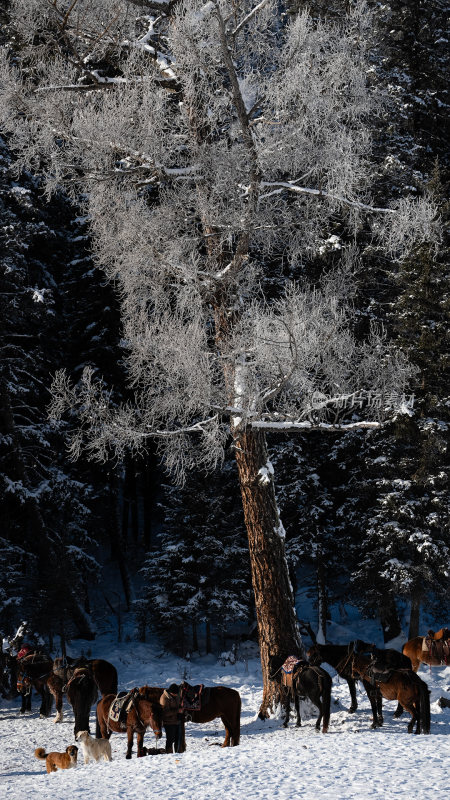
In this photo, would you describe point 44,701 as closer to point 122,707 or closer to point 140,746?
point 122,707

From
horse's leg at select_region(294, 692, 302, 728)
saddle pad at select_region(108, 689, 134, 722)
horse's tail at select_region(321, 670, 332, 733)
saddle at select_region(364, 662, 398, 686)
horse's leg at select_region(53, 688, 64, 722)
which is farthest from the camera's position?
horse's leg at select_region(53, 688, 64, 722)

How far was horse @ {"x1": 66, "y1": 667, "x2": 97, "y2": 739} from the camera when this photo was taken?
985 centimetres

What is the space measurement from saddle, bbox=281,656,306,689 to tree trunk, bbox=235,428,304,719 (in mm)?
773

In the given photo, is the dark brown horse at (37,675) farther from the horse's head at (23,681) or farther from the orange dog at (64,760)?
the orange dog at (64,760)

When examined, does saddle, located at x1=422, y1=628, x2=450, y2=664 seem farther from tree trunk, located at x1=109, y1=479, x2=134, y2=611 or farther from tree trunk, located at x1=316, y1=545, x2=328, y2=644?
tree trunk, located at x1=109, y1=479, x2=134, y2=611

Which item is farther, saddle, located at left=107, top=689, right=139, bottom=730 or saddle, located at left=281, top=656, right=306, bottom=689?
saddle, located at left=281, top=656, right=306, bottom=689

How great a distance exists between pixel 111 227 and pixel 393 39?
15.5 m

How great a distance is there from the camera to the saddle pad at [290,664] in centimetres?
940

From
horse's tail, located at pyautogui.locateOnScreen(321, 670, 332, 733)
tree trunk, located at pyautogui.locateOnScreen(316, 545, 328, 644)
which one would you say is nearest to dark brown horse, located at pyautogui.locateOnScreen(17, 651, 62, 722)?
horse's tail, located at pyautogui.locateOnScreen(321, 670, 332, 733)

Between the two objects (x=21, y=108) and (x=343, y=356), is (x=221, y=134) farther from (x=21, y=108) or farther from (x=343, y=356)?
(x=343, y=356)

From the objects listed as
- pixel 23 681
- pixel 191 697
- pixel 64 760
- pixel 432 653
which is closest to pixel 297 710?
pixel 191 697

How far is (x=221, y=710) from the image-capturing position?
8.81 m

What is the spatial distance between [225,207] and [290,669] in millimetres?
6874

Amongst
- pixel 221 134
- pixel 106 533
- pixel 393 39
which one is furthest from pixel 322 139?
pixel 106 533
